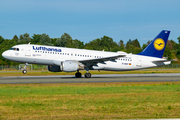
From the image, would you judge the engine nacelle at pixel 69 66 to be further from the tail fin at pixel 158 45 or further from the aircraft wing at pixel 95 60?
the tail fin at pixel 158 45

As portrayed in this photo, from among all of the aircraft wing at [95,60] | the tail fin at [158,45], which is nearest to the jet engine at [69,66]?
the aircraft wing at [95,60]

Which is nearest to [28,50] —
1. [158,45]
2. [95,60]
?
[95,60]

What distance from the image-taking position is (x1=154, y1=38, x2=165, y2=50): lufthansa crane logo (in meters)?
38.2

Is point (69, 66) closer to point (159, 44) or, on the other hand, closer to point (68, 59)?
point (68, 59)

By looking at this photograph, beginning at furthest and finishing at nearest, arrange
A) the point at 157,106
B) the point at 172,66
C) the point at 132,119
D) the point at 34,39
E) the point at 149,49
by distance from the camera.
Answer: the point at 34,39 → the point at 172,66 → the point at 149,49 → the point at 157,106 → the point at 132,119

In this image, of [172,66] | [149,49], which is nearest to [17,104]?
[149,49]

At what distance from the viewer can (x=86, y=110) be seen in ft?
35.4

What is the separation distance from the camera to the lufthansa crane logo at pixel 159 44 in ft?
125

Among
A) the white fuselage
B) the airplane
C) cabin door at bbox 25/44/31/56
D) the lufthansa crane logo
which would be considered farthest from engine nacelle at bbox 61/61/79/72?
the lufthansa crane logo

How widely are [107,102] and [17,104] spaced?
192 inches

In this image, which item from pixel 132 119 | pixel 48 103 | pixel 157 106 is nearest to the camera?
pixel 132 119

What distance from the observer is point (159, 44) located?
38219mm

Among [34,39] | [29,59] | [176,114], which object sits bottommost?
[176,114]

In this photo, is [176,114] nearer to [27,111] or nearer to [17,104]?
[27,111]
